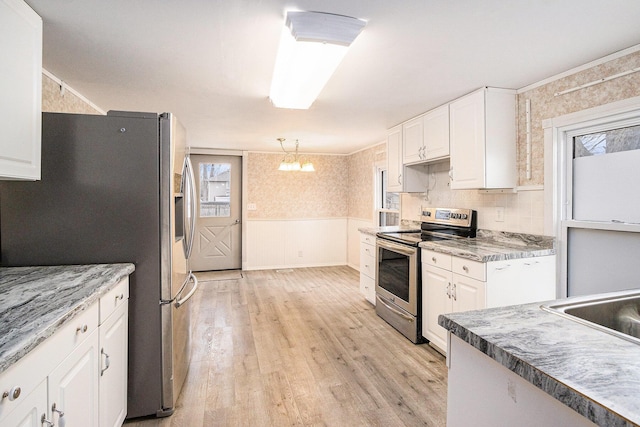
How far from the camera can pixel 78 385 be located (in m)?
1.26

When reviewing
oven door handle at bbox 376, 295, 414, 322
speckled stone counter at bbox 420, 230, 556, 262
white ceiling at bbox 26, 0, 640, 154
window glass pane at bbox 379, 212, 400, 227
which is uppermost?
white ceiling at bbox 26, 0, 640, 154

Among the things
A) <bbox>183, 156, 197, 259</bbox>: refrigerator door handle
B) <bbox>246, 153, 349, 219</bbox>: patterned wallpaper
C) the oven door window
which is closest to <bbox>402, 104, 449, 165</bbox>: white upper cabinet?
the oven door window

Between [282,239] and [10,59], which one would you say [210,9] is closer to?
[10,59]

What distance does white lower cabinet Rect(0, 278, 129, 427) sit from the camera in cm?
92

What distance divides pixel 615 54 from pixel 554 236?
1.21 m

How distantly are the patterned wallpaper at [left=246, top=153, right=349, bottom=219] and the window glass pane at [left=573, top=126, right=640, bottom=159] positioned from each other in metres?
4.31

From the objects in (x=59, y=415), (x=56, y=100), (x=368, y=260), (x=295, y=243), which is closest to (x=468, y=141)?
(x=368, y=260)

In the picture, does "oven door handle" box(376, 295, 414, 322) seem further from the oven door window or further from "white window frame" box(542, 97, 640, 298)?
"white window frame" box(542, 97, 640, 298)

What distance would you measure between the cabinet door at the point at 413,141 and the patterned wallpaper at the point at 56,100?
10.3 feet

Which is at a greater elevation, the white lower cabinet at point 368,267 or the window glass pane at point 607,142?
the window glass pane at point 607,142

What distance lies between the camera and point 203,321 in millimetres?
3438

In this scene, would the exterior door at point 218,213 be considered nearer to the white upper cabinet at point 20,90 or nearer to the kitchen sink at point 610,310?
the white upper cabinet at point 20,90

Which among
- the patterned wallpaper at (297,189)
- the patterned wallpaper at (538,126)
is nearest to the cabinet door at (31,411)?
the patterned wallpaper at (538,126)

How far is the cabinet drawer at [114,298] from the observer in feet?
4.95
